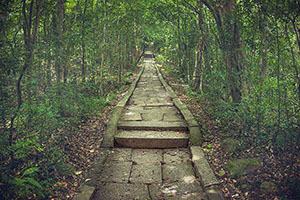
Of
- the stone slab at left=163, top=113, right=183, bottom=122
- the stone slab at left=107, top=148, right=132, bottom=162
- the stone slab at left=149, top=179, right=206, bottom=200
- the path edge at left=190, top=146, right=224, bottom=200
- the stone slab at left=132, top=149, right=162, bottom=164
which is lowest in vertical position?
the stone slab at left=149, top=179, right=206, bottom=200

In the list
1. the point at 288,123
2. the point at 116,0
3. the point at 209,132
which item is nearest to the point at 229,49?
the point at 209,132

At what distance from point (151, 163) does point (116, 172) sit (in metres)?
0.68

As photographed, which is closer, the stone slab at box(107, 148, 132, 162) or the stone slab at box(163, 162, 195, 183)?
the stone slab at box(163, 162, 195, 183)

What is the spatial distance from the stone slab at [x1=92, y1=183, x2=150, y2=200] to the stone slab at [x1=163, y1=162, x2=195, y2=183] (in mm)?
483

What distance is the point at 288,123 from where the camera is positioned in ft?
11.8

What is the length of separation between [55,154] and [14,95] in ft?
3.81

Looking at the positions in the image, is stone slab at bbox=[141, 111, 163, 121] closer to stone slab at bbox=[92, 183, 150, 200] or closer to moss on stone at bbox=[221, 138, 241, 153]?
moss on stone at bbox=[221, 138, 241, 153]

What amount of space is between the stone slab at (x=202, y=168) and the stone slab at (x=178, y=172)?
0.44ft

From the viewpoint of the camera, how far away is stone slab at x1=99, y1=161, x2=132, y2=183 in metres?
3.92

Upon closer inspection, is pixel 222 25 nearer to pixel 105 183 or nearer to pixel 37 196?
pixel 105 183

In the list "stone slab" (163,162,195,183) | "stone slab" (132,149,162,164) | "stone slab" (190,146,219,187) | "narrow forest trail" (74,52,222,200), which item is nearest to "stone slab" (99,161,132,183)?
"narrow forest trail" (74,52,222,200)

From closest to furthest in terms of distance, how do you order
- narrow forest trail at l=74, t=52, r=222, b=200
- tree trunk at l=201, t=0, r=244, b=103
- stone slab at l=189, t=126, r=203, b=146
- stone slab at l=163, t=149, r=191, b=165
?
narrow forest trail at l=74, t=52, r=222, b=200 < stone slab at l=163, t=149, r=191, b=165 < stone slab at l=189, t=126, r=203, b=146 < tree trunk at l=201, t=0, r=244, b=103

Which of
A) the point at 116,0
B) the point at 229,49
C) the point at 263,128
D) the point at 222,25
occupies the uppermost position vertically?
the point at 116,0

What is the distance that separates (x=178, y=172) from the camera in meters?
4.17
